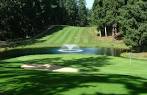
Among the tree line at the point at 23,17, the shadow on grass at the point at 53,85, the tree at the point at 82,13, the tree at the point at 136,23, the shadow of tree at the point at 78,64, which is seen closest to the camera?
the shadow on grass at the point at 53,85

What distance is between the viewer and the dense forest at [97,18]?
52.9 metres

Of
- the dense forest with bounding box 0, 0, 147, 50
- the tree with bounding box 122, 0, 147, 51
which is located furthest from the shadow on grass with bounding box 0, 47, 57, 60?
the tree with bounding box 122, 0, 147, 51

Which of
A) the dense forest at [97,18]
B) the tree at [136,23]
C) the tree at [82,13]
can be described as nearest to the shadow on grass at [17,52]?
the dense forest at [97,18]

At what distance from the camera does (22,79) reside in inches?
612

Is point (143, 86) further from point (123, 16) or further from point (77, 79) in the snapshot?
point (123, 16)

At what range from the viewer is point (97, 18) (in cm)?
8450

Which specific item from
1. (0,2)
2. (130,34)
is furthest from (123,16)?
(0,2)

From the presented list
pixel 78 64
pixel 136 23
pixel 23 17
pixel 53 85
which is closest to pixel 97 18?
pixel 23 17

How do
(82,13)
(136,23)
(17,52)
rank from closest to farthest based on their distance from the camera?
(136,23), (17,52), (82,13)

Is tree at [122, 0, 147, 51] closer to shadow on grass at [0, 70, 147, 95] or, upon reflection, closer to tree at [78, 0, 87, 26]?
shadow on grass at [0, 70, 147, 95]

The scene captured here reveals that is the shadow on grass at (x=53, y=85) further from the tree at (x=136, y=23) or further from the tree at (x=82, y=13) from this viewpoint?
the tree at (x=82, y=13)

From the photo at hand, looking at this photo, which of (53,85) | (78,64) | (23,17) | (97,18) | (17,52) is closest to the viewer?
(53,85)

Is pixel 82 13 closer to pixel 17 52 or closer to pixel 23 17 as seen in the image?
pixel 23 17

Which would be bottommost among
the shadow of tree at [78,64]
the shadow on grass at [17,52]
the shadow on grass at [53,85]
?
the shadow on grass at [17,52]
